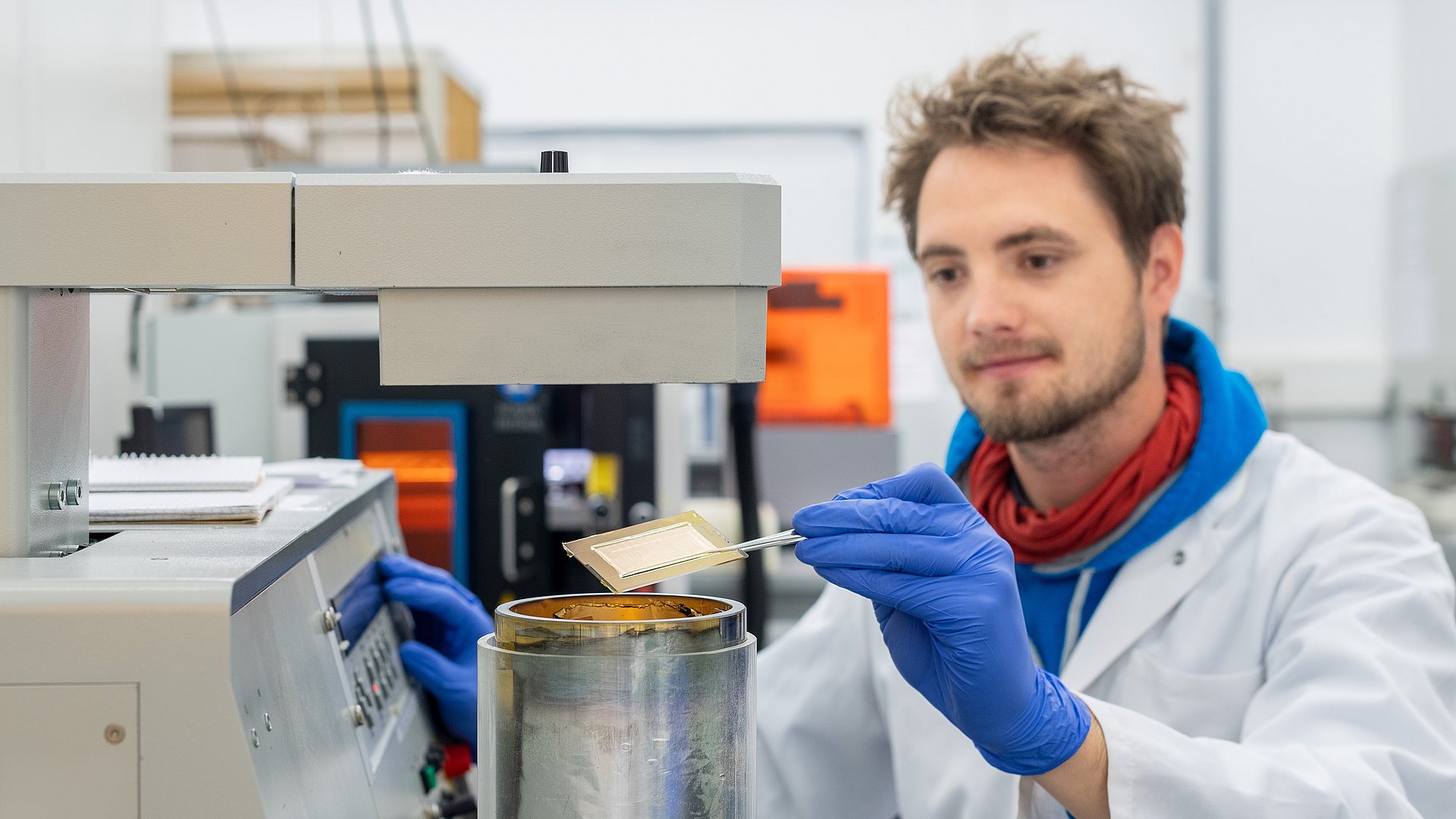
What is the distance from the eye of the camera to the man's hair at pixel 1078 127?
1358 mm

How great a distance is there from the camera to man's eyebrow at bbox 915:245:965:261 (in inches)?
52.6

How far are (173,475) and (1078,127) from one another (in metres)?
1.07

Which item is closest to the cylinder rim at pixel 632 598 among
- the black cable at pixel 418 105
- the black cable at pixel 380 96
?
the black cable at pixel 418 105

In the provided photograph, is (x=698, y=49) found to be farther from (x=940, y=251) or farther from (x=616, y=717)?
(x=616, y=717)

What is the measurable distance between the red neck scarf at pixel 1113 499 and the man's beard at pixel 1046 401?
0.24ft

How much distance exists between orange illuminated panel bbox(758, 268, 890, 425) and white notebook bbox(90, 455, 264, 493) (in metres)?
1.73

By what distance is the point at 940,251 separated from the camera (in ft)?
4.43

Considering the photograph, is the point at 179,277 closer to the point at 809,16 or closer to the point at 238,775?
the point at 238,775

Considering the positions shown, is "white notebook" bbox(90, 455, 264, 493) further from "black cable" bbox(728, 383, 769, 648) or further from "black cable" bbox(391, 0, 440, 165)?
"black cable" bbox(391, 0, 440, 165)

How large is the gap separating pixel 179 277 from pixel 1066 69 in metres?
1.16

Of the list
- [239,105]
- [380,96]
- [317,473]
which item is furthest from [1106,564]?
[239,105]

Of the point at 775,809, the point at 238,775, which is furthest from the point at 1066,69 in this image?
the point at 238,775

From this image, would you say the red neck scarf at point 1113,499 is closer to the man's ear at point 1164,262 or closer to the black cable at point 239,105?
the man's ear at point 1164,262

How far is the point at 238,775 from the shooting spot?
0.54m
